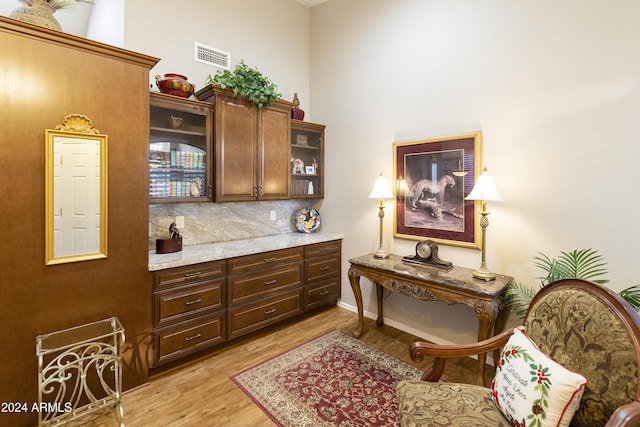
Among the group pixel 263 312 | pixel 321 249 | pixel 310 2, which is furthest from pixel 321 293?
pixel 310 2

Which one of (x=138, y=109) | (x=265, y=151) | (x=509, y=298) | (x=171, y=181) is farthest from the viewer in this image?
(x=265, y=151)

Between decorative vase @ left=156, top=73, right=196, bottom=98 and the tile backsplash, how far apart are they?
109 cm

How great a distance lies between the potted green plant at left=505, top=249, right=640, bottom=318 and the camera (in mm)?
1822

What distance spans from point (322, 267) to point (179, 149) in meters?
2.05

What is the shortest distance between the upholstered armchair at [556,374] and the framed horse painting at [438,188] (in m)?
1.24

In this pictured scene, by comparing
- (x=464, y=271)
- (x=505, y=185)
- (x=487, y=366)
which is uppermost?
(x=505, y=185)

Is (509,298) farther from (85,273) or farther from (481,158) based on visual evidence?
(85,273)

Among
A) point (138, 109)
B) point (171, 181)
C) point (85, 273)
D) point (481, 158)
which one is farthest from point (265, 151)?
point (481, 158)

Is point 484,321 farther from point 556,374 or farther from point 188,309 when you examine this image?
point 188,309

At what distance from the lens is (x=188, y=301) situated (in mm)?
2521

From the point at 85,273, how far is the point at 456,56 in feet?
11.7

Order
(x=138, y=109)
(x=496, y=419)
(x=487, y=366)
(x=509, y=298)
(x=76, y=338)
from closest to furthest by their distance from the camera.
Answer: (x=496, y=419)
(x=76, y=338)
(x=138, y=109)
(x=509, y=298)
(x=487, y=366)

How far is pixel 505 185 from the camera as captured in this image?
99.0 inches

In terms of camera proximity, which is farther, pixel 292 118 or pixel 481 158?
pixel 292 118
